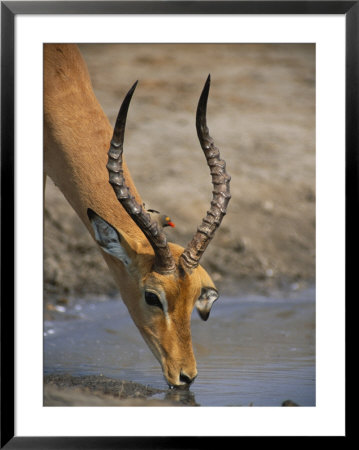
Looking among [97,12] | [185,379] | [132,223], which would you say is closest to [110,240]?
[132,223]

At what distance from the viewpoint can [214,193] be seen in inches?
194

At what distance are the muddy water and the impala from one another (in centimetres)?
29

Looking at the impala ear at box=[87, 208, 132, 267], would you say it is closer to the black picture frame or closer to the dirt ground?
the black picture frame

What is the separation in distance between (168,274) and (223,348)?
1.48 meters

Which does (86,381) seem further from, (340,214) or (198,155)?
(198,155)

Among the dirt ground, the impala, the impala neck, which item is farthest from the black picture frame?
the dirt ground

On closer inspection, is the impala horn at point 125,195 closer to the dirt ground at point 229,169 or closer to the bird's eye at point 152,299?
the bird's eye at point 152,299

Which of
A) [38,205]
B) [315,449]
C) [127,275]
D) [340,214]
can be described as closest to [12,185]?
[38,205]

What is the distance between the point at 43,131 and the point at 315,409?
6.84 ft

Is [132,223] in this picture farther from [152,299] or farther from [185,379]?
[185,379]

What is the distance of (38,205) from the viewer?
15.4 feet

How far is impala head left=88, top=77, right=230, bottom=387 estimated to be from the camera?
4859 millimetres

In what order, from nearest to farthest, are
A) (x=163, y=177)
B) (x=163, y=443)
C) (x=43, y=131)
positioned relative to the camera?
(x=163, y=443)
(x=43, y=131)
(x=163, y=177)

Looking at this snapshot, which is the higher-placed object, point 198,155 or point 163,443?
point 198,155
